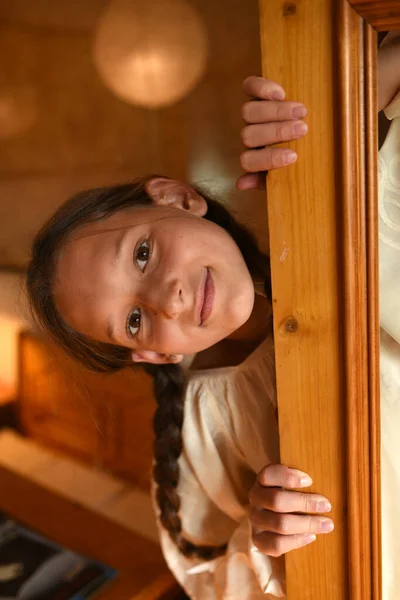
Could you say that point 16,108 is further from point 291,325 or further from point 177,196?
point 291,325

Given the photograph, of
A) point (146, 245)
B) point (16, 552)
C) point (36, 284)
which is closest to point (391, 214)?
point (146, 245)

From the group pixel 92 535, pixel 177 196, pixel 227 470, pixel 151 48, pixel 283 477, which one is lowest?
pixel 92 535

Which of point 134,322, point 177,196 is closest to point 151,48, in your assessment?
point 177,196

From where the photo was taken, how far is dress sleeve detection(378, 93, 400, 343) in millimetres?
537

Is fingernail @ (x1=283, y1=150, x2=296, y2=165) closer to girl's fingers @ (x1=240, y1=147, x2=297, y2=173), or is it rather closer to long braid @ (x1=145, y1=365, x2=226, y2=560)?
girl's fingers @ (x1=240, y1=147, x2=297, y2=173)

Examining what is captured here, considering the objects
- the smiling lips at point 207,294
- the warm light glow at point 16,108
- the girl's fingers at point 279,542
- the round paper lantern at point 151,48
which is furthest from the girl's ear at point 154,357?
the warm light glow at point 16,108

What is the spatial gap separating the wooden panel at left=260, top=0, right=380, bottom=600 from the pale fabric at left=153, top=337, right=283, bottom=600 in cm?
12

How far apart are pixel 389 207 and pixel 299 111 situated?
0.12 metres

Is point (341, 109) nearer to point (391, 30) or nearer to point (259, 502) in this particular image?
point (391, 30)

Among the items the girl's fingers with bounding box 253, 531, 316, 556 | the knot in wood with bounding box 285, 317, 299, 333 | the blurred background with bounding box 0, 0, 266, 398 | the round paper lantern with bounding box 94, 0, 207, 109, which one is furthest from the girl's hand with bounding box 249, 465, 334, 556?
the round paper lantern with bounding box 94, 0, 207, 109

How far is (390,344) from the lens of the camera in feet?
1.89

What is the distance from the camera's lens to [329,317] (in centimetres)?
52

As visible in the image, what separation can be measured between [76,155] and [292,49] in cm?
190

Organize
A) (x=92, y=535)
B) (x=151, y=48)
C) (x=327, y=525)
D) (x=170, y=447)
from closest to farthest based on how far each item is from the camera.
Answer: (x=327, y=525), (x=170, y=447), (x=92, y=535), (x=151, y=48)
